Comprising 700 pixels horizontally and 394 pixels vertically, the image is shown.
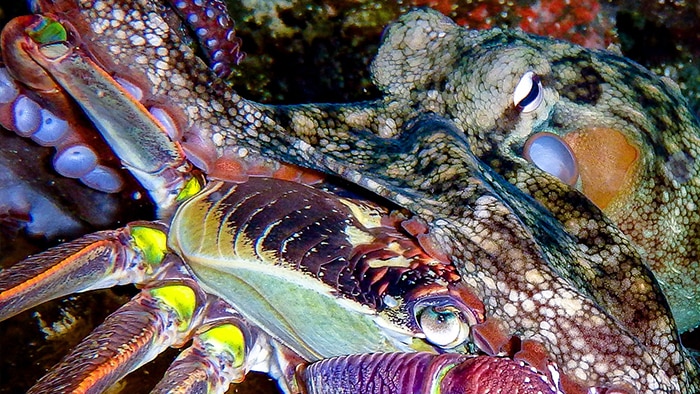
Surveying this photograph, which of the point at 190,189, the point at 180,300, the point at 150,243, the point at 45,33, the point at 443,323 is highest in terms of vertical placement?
the point at 45,33

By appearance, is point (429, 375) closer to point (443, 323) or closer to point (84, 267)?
point (443, 323)

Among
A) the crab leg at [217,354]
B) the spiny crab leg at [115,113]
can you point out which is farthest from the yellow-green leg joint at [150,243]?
the crab leg at [217,354]

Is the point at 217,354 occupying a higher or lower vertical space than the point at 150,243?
lower

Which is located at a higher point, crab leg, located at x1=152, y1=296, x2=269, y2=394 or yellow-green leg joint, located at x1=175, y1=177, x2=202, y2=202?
yellow-green leg joint, located at x1=175, y1=177, x2=202, y2=202

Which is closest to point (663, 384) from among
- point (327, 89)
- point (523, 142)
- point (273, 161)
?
point (523, 142)

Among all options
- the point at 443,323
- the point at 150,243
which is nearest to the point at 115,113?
the point at 150,243

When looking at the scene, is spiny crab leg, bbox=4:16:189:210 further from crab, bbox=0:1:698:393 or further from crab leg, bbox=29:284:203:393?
crab leg, bbox=29:284:203:393

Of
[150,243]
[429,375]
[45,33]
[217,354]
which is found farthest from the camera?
[150,243]

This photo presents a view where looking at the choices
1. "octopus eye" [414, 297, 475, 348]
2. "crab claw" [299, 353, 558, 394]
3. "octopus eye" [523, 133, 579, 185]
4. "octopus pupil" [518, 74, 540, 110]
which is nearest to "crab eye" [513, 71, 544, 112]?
"octopus pupil" [518, 74, 540, 110]
